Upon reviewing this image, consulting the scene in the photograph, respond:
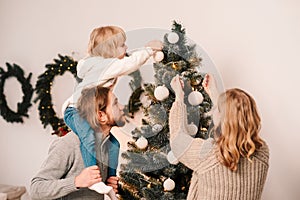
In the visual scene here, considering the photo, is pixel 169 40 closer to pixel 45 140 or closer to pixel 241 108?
pixel 241 108

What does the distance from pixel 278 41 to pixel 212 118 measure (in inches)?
31.9

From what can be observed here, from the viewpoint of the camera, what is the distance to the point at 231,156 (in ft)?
7.32

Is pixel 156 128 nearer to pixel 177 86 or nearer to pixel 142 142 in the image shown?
pixel 142 142

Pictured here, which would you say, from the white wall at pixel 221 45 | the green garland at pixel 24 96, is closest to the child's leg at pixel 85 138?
the white wall at pixel 221 45

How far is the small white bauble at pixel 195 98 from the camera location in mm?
2504

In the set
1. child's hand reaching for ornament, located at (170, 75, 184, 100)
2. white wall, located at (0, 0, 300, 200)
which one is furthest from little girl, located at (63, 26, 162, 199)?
white wall, located at (0, 0, 300, 200)

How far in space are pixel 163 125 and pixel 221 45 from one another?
0.97 m

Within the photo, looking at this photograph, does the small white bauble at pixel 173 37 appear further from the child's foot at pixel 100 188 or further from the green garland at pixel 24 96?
the green garland at pixel 24 96

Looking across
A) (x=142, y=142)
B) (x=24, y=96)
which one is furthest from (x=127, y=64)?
(x=24, y=96)

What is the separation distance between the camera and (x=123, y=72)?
2201 mm

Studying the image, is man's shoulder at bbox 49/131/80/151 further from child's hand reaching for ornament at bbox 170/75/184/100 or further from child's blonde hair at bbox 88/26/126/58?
child's hand reaching for ornament at bbox 170/75/184/100

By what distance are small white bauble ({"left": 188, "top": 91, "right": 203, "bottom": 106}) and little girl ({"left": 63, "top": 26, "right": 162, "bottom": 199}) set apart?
34 cm

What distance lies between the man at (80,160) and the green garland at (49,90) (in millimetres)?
1594

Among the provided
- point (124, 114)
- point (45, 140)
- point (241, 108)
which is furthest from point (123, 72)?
point (45, 140)
